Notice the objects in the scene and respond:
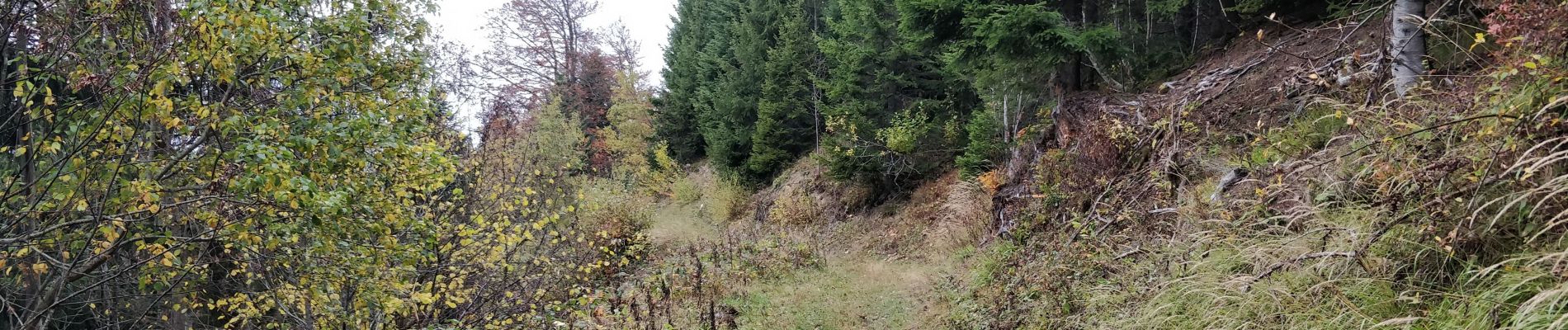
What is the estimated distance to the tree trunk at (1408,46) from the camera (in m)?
3.70

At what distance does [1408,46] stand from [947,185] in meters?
7.16

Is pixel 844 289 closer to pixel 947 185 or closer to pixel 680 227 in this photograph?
pixel 947 185

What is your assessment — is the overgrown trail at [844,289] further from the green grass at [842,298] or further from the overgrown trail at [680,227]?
the overgrown trail at [680,227]

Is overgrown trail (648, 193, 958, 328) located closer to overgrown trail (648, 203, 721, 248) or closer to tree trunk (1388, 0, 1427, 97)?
overgrown trail (648, 203, 721, 248)

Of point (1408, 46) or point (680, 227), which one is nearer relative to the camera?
point (1408, 46)

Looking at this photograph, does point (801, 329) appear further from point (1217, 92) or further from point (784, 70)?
point (784, 70)

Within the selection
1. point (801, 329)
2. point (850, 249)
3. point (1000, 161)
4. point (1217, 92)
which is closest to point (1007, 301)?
point (801, 329)

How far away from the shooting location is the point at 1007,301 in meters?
4.86

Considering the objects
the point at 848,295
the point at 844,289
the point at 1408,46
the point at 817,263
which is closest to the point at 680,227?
the point at 817,263

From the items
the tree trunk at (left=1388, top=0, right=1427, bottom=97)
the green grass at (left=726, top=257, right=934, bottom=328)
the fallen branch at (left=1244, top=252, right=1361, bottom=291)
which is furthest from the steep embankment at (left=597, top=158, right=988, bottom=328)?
the tree trunk at (left=1388, top=0, right=1427, bottom=97)

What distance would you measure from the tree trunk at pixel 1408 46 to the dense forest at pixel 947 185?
2 centimetres

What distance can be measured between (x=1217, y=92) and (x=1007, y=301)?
10.4 ft

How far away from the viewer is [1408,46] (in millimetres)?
3760

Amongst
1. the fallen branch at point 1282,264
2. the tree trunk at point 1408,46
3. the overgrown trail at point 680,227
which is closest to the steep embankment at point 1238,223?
the fallen branch at point 1282,264
